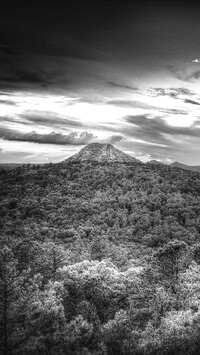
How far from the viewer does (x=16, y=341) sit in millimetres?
36344

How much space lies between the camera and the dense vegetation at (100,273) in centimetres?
4078

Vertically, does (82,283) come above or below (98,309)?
above

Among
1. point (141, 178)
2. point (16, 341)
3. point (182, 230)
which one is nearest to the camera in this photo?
point (16, 341)

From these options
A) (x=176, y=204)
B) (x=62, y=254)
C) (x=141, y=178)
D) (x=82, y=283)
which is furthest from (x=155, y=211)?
(x=82, y=283)

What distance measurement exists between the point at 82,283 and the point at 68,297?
10.1ft

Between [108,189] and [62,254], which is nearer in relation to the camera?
[62,254]

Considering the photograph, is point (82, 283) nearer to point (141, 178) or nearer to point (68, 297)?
point (68, 297)

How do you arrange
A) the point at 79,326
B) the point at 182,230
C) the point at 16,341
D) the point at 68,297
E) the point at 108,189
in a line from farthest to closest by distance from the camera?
the point at 108,189
the point at 182,230
the point at 68,297
the point at 79,326
the point at 16,341

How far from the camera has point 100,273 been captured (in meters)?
57.7

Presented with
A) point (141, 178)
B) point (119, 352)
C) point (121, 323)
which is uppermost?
point (141, 178)

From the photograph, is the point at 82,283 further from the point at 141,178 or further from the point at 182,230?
the point at 141,178

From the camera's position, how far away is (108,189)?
136m

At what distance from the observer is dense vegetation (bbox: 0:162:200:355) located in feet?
134

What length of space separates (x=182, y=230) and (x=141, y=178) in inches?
2124
